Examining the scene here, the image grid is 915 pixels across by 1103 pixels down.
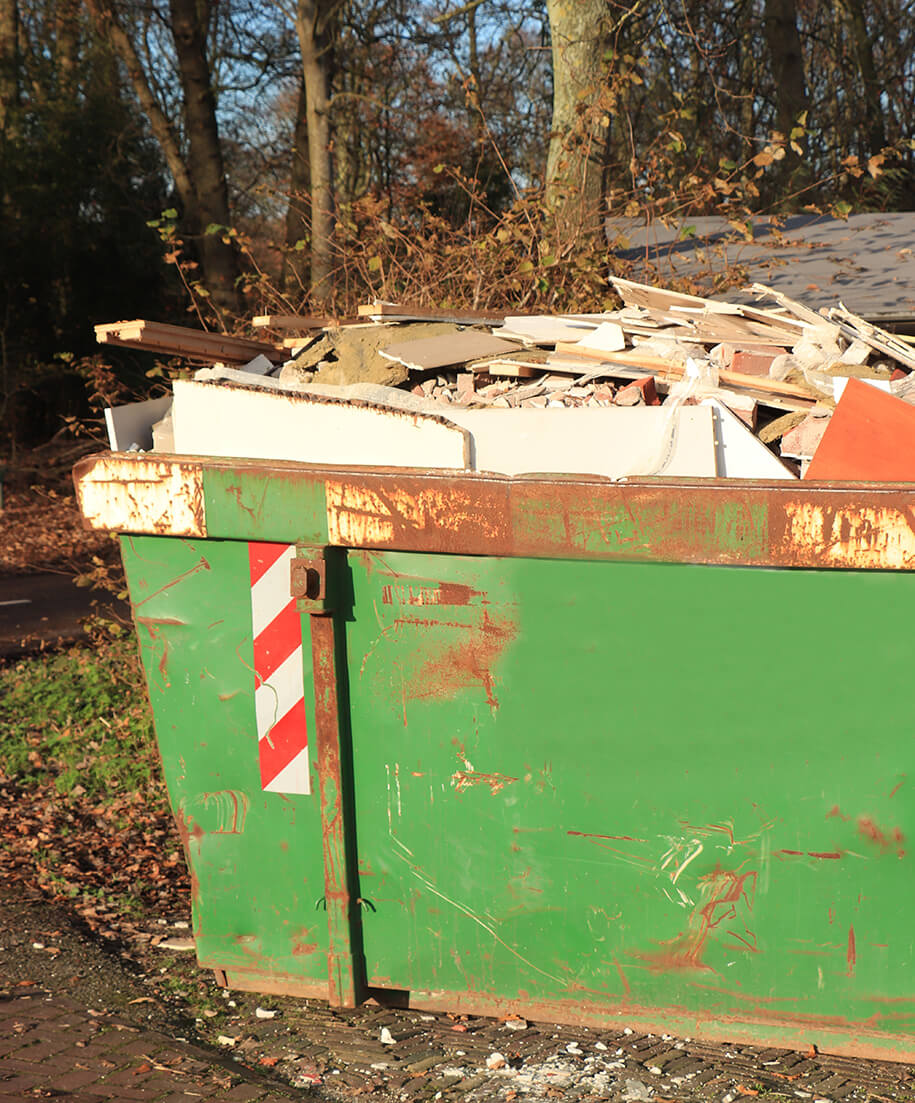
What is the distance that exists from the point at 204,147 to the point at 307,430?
36.1 ft

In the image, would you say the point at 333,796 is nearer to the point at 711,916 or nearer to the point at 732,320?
the point at 711,916

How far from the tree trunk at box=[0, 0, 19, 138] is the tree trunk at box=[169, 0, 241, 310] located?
9.37 feet

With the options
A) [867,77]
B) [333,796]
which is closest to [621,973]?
[333,796]

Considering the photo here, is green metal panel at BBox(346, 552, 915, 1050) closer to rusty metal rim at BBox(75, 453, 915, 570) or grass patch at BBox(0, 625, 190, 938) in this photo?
rusty metal rim at BBox(75, 453, 915, 570)

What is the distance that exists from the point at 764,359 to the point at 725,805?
121 centimetres

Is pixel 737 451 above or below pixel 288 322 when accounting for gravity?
below

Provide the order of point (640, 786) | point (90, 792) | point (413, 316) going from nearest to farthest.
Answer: point (640, 786) → point (413, 316) → point (90, 792)

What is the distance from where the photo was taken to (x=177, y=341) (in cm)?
317

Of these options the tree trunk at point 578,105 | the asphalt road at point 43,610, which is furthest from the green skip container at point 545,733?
the tree trunk at point 578,105

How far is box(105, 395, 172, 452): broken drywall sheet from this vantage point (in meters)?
2.76

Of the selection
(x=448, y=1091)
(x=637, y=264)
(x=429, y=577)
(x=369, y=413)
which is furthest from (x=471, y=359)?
(x=637, y=264)

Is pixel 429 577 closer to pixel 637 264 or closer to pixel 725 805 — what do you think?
pixel 725 805

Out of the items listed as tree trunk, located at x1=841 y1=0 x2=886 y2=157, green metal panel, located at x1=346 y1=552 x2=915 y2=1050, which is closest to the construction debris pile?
green metal panel, located at x1=346 y1=552 x2=915 y2=1050

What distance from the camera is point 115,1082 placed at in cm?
238
